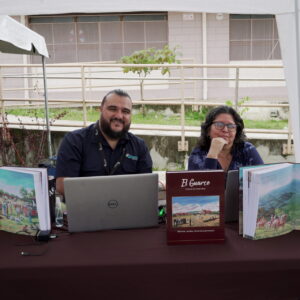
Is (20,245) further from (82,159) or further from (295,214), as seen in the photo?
(295,214)

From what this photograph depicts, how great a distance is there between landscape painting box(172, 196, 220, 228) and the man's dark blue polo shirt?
3.17ft

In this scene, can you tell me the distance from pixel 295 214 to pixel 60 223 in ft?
3.20

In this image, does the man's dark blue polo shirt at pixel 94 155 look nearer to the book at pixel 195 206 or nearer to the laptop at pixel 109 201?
the laptop at pixel 109 201

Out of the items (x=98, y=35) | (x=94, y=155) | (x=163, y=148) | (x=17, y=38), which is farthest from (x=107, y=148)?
(x=98, y=35)

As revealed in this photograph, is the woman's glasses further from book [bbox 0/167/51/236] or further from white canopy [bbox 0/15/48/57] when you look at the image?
white canopy [bbox 0/15/48/57]

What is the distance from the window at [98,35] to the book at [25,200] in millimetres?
6956

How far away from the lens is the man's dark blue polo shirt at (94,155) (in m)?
2.36

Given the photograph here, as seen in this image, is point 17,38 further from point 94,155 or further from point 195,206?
point 195,206

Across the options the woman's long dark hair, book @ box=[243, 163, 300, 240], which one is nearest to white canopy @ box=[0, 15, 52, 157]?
the woman's long dark hair

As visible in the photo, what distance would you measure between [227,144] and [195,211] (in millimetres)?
930

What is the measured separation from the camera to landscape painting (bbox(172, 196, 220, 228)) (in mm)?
1479

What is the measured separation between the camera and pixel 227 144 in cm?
234

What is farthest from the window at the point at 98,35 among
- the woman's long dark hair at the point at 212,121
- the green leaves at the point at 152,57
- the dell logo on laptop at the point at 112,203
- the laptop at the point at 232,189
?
the dell logo on laptop at the point at 112,203

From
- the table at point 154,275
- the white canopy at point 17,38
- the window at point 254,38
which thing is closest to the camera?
the table at point 154,275
